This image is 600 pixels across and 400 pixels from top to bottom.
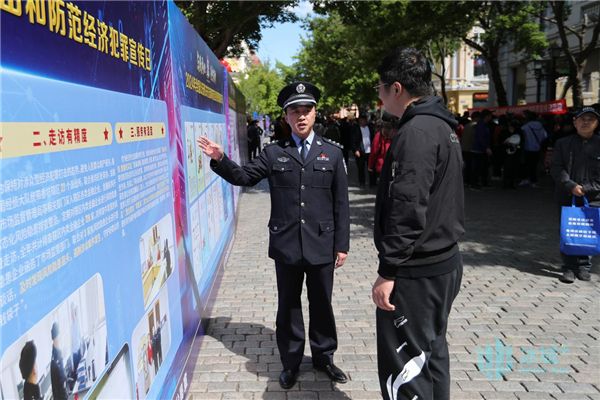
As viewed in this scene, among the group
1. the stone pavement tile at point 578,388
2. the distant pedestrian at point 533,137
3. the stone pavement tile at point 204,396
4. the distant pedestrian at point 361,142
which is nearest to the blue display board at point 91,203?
the stone pavement tile at point 204,396

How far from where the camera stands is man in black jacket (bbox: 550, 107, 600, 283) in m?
5.65

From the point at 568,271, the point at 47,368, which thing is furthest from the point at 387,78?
the point at 568,271

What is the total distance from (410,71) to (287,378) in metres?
2.23

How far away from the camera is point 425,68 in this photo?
262cm

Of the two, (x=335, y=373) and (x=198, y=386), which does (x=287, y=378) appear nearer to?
(x=335, y=373)

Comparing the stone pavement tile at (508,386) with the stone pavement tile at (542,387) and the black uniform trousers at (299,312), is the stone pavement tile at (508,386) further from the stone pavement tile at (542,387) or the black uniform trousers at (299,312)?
the black uniform trousers at (299,312)

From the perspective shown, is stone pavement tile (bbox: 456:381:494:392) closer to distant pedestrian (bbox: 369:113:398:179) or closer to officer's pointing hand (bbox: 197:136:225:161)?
officer's pointing hand (bbox: 197:136:225:161)

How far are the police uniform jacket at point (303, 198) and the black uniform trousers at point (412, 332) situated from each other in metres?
0.94

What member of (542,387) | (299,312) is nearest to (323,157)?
(299,312)

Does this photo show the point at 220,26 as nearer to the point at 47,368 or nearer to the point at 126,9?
the point at 126,9

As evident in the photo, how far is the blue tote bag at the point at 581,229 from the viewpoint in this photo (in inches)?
225

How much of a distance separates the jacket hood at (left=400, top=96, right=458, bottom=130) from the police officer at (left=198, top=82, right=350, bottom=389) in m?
1.07

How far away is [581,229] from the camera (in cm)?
579

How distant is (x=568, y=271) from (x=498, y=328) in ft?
6.38
